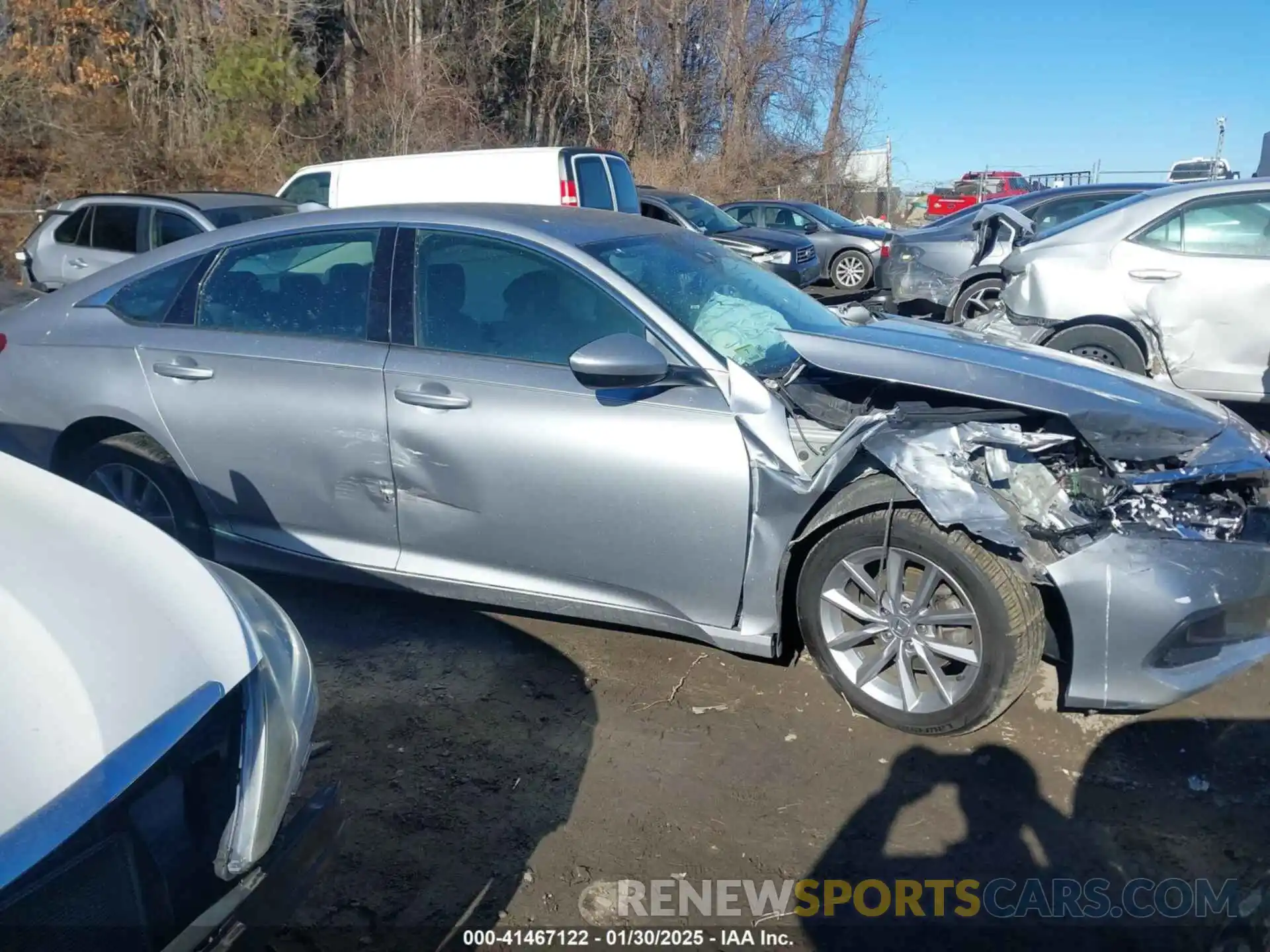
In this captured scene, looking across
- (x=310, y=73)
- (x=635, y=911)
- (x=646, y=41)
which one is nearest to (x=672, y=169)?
(x=646, y=41)

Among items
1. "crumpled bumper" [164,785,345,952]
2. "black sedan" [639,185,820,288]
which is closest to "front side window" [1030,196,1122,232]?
"black sedan" [639,185,820,288]

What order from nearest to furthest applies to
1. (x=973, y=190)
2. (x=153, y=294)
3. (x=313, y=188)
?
(x=153, y=294) → (x=313, y=188) → (x=973, y=190)

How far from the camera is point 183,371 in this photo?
3969 mm

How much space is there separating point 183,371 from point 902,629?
2.91 metres

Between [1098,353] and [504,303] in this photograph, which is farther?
[1098,353]

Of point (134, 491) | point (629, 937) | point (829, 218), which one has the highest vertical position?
point (829, 218)

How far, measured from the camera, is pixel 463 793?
3.10 meters

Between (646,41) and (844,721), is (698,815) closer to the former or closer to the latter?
(844,721)

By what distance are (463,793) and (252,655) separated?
125 centimetres

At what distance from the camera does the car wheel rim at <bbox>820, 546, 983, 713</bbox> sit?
10.5 ft

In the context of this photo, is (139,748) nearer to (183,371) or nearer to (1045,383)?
(183,371)

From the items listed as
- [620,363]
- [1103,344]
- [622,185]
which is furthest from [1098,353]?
[622,185]

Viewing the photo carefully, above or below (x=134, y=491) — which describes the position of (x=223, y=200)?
above

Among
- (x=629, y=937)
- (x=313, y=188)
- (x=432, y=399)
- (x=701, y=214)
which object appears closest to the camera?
(x=629, y=937)
